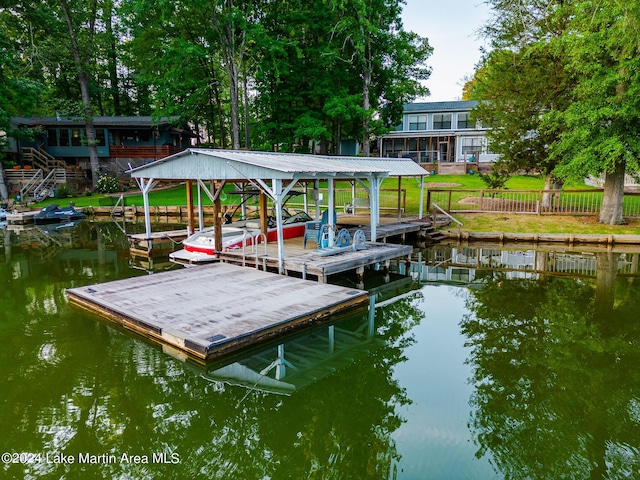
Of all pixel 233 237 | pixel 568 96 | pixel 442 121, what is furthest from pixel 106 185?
pixel 568 96

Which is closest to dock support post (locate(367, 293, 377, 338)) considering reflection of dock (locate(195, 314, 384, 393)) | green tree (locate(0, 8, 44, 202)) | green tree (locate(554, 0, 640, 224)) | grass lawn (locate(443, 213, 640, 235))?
reflection of dock (locate(195, 314, 384, 393))

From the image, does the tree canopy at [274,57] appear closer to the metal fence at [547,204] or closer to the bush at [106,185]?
the bush at [106,185]

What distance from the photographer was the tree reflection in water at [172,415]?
16.8 ft

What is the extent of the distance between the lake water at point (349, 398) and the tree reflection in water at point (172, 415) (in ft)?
0.08

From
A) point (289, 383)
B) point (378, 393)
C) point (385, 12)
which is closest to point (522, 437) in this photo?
point (378, 393)

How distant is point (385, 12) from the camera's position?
25922mm

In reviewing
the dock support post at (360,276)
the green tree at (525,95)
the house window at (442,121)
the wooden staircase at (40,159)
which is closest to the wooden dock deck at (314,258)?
the dock support post at (360,276)

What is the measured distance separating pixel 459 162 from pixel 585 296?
28.3m

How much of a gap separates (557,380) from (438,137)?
36.4m

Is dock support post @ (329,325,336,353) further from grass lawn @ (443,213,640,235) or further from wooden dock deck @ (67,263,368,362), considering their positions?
grass lawn @ (443,213,640,235)

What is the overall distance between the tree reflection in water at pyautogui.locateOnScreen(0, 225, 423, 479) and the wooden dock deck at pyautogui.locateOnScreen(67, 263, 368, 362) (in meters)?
0.47

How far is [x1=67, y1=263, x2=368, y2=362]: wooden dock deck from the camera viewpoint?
25.9ft

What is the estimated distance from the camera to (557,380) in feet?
23.0

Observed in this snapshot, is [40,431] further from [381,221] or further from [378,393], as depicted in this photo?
[381,221]
